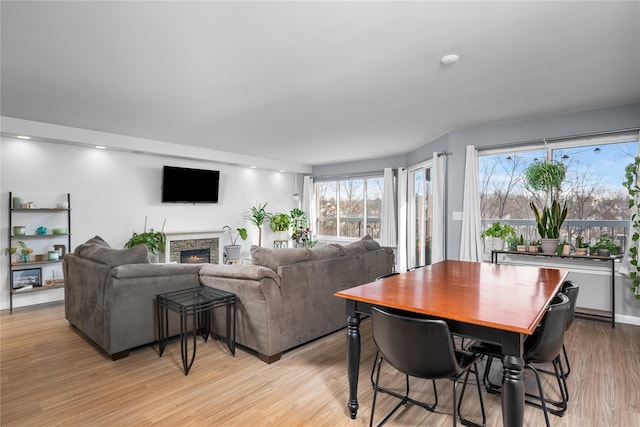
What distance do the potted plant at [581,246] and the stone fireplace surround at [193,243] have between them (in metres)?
5.95

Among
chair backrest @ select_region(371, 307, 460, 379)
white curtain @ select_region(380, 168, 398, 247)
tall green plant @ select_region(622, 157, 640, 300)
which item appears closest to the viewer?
chair backrest @ select_region(371, 307, 460, 379)

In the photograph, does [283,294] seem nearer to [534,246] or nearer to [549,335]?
[549,335]

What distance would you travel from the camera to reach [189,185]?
657 centimetres

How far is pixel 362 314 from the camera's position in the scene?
2.07 m

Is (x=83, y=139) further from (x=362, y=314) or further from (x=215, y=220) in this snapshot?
(x=362, y=314)

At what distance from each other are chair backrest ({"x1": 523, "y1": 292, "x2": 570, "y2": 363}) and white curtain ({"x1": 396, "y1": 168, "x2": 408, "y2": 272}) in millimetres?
5013

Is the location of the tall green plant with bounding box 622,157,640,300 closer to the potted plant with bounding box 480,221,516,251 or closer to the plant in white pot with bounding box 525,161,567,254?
the plant in white pot with bounding box 525,161,567,254

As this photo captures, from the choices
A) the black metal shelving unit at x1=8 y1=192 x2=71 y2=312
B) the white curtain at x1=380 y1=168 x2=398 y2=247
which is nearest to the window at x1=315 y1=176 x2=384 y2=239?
the white curtain at x1=380 y1=168 x2=398 y2=247

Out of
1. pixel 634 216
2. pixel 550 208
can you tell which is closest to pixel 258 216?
pixel 550 208

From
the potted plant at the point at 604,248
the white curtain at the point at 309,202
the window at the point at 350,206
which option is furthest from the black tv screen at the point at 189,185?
the potted plant at the point at 604,248

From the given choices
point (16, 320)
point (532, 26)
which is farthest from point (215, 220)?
point (532, 26)

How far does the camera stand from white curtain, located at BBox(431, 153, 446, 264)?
5.35 m

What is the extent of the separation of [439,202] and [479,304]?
3.80 metres

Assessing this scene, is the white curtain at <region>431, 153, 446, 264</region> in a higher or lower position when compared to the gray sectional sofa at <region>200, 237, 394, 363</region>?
higher
